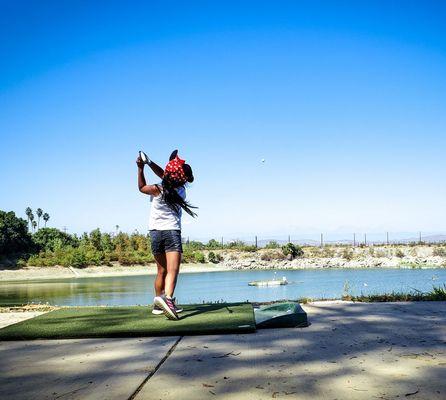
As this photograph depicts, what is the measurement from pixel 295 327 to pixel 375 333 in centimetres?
63

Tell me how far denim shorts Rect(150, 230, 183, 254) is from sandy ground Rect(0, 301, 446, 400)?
1.26 meters

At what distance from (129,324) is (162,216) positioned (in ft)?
3.81

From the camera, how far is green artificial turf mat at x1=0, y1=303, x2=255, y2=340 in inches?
136

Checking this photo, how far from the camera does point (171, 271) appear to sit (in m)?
4.28

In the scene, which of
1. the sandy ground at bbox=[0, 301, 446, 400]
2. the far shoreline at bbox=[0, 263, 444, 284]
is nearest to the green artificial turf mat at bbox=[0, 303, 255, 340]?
the sandy ground at bbox=[0, 301, 446, 400]

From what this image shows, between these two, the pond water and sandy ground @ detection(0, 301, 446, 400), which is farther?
the pond water

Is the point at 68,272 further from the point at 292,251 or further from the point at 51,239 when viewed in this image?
the point at 292,251

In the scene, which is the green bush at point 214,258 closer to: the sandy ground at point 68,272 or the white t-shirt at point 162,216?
the sandy ground at point 68,272

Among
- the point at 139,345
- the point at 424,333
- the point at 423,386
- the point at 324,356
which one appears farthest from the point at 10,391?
the point at 424,333

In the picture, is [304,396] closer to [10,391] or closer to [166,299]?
[10,391]

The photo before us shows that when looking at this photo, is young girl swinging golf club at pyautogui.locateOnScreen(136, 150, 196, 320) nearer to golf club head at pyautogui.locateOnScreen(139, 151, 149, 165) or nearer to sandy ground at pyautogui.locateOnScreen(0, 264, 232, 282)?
golf club head at pyautogui.locateOnScreen(139, 151, 149, 165)

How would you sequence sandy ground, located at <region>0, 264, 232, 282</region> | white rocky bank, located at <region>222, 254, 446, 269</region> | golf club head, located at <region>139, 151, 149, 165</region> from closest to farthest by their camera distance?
golf club head, located at <region>139, 151, 149, 165</region> → sandy ground, located at <region>0, 264, 232, 282</region> → white rocky bank, located at <region>222, 254, 446, 269</region>

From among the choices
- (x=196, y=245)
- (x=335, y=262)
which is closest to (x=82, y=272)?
(x=196, y=245)

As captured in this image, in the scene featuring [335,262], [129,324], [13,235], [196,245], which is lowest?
[335,262]
